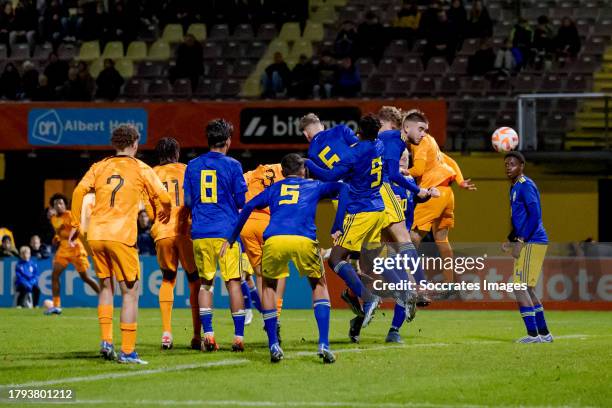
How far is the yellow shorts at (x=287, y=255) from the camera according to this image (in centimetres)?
1042

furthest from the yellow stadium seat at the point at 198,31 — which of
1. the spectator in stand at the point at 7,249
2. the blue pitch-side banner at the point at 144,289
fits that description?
the blue pitch-side banner at the point at 144,289

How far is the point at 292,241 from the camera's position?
10.4 m

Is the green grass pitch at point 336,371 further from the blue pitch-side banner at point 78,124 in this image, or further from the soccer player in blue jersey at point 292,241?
the blue pitch-side banner at point 78,124

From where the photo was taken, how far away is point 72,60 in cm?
2773

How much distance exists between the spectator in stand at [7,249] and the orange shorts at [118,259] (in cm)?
1297

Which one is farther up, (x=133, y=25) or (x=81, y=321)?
(x=133, y=25)

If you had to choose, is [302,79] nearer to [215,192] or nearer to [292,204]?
[215,192]

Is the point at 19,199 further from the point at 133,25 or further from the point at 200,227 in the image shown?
→ the point at 200,227

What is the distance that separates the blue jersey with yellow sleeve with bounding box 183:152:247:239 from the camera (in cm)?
1141

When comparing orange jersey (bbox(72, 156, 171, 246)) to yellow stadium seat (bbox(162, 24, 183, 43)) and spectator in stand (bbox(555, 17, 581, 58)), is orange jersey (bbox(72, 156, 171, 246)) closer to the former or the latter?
spectator in stand (bbox(555, 17, 581, 58))

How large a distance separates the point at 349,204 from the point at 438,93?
1287 cm

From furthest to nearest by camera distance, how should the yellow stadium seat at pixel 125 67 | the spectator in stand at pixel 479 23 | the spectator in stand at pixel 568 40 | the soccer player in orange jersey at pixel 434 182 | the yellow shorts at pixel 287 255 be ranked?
the yellow stadium seat at pixel 125 67, the spectator in stand at pixel 479 23, the spectator in stand at pixel 568 40, the soccer player in orange jersey at pixel 434 182, the yellow shorts at pixel 287 255

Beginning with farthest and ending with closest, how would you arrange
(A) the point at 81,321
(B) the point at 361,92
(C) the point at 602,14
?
(C) the point at 602,14, (B) the point at 361,92, (A) the point at 81,321

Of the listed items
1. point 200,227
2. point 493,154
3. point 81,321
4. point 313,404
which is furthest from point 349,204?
point 493,154
